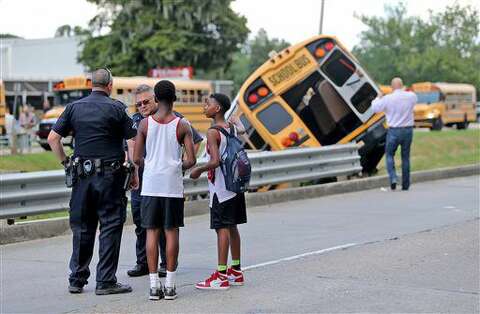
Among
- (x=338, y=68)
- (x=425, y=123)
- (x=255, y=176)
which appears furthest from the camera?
(x=425, y=123)

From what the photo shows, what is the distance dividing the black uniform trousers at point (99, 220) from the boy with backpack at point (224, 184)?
0.71m

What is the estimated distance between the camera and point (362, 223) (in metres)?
12.0

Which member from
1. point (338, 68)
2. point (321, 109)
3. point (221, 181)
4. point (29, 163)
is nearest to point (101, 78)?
point (221, 181)

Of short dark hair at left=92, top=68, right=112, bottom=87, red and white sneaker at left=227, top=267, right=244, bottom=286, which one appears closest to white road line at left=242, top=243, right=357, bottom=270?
red and white sneaker at left=227, top=267, right=244, bottom=286

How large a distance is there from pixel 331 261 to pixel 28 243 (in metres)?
3.68

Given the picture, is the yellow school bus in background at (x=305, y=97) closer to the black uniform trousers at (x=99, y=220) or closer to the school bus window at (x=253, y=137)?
the school bus window at (x=253, y=137)

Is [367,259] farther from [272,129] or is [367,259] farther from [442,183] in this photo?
[442,183]

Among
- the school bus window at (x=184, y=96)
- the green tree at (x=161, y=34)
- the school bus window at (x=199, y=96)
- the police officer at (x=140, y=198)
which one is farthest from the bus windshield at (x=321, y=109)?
the green tree at (x=161, y=34)

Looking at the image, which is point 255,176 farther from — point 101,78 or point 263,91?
point 101,78

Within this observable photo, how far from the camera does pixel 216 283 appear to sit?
25.6 feet

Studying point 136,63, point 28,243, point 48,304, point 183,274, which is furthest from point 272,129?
point 136,63

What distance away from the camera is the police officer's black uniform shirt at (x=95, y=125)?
25.3ft

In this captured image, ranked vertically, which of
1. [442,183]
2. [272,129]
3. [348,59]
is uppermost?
[348,59]

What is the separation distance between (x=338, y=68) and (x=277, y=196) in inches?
138
